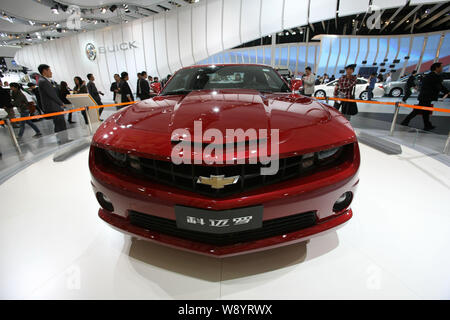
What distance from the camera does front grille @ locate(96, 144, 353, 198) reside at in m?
0.96

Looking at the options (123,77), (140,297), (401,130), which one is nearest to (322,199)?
(140,297)

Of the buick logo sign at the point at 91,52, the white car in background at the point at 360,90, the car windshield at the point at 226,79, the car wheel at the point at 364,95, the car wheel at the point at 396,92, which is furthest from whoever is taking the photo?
the buick logo sign at the point at 91,52

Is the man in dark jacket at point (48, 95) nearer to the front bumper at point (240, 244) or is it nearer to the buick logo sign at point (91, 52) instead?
the front bumper at point (240, 244)

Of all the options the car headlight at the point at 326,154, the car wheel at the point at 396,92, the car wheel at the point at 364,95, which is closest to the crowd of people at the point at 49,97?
the car headlight at the point at 326,154

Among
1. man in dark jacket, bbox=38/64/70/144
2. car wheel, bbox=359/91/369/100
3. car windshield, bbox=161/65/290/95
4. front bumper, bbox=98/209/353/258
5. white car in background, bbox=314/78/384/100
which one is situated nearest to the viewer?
front bumper, bbox=98/209/353/258

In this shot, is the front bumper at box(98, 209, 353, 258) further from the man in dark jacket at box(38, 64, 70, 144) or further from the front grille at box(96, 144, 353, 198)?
the man in dark jacket at box(38, 64, 70, 144)

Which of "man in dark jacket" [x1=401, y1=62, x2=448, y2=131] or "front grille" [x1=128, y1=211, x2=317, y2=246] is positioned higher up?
"man in dark jacket" [x1=401, y1=62, x2=448, y2=131]

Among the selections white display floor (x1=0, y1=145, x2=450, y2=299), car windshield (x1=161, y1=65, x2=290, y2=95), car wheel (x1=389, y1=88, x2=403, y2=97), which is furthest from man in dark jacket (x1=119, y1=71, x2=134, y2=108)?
car wheel (x1=389, y1=88, x2=403, y2=97)

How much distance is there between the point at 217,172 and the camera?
92cm

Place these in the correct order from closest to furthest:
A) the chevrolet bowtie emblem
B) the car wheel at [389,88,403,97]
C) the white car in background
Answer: the chevrolet bowtie emblem < the white car in background < the car wheel at [389,88,403,97]

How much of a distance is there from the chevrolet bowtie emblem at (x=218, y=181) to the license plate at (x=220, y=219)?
113 mm

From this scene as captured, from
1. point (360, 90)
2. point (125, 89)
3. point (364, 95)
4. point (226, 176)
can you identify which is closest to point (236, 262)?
point (226, 176)

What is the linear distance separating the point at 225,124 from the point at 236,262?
2.73ft

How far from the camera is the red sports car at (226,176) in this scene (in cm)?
93
